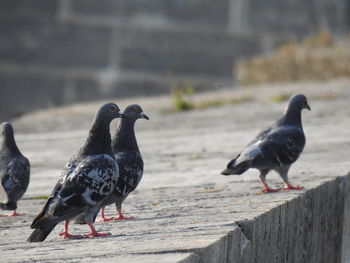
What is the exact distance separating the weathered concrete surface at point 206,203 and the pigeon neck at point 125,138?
397mm

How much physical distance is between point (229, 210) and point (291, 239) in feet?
1.34

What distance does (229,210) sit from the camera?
543cm

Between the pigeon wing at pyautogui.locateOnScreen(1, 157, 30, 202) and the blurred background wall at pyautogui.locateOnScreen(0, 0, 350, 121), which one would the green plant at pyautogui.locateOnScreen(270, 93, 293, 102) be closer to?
the pigeon wing at pyautogui.locateOnScreen(1, 157, 30, 202)

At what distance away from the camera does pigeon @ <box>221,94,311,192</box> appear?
619 centimetres

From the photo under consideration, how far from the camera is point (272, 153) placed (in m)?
6.33

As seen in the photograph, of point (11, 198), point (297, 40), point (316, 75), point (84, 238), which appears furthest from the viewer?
point (297, 40)

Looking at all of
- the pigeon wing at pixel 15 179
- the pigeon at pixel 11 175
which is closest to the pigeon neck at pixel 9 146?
the pigeon at pixel 11 175

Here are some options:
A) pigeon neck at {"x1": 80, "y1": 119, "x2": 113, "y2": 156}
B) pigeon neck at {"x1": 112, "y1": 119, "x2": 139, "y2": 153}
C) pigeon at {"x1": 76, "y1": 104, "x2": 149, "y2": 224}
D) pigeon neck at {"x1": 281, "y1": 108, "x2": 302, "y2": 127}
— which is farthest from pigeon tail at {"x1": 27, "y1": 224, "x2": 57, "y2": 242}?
pigeon neck at {"x1": 281, "y1": 108, "x2": 302, "y2": 127}

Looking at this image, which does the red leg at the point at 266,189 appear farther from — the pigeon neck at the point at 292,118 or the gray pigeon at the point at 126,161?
the gray pigeon at the point at 126,161

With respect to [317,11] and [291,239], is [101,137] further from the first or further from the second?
[317,11]

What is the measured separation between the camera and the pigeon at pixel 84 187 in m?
4.73

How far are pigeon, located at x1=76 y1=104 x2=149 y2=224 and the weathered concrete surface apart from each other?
6.1 inches

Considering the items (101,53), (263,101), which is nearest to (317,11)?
(101,53)

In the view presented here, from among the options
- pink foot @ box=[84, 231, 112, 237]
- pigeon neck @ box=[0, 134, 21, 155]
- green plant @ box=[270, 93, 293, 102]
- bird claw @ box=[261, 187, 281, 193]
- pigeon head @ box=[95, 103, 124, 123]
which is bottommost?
green plant @ box=[270, 93, 293, 102]
